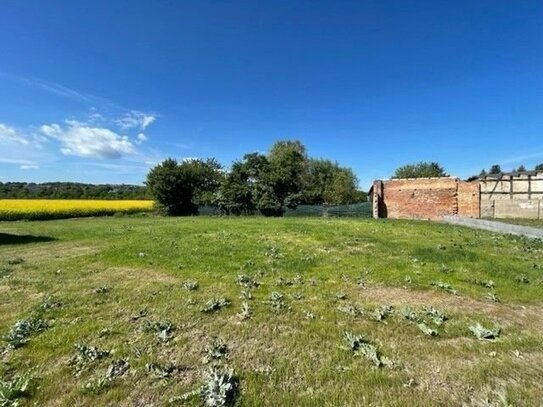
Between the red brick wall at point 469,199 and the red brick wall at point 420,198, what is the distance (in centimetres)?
30

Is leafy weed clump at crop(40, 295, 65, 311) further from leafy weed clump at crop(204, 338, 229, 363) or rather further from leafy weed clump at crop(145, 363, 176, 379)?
leafy weed clump at crop(204, 338, 229, 363)

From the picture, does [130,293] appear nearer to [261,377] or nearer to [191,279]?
[191,279]

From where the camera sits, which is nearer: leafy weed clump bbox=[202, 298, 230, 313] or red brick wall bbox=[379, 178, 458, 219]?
leafy weed clump bbox=[202, 298, 230, 313]

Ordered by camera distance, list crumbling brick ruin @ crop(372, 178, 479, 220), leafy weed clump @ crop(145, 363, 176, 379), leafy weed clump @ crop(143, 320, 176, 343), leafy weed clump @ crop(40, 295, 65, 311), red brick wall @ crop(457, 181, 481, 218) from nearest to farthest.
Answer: leafy weed clump @ crop(145, 363, 176, 379)
leafy weed clump @ crop(143, 320, 176, 343)
leafy weed clump @ crop(40, 295, 65, 311)
red brick wall @ crop(457, 181, 481, 218)
crumbling brick ruin @ crop(372, 178, 479, 220)

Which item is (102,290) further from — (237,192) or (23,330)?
(237,192)

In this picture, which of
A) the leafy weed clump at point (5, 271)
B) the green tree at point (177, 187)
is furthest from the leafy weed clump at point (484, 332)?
the green tree at point (177, 187)

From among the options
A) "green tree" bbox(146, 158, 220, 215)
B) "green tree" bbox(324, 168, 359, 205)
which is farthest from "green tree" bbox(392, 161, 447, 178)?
"green tree" bbox(146, 158, 220, 215)

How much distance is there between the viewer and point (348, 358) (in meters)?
3.44

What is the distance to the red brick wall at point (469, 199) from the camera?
70.3 feet

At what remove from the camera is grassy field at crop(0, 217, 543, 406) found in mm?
2904

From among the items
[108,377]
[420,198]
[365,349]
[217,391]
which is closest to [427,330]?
[365,349]

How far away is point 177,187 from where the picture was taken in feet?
102

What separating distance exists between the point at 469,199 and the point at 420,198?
9.67 feet

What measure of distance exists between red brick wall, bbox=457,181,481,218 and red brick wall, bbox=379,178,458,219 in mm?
298
